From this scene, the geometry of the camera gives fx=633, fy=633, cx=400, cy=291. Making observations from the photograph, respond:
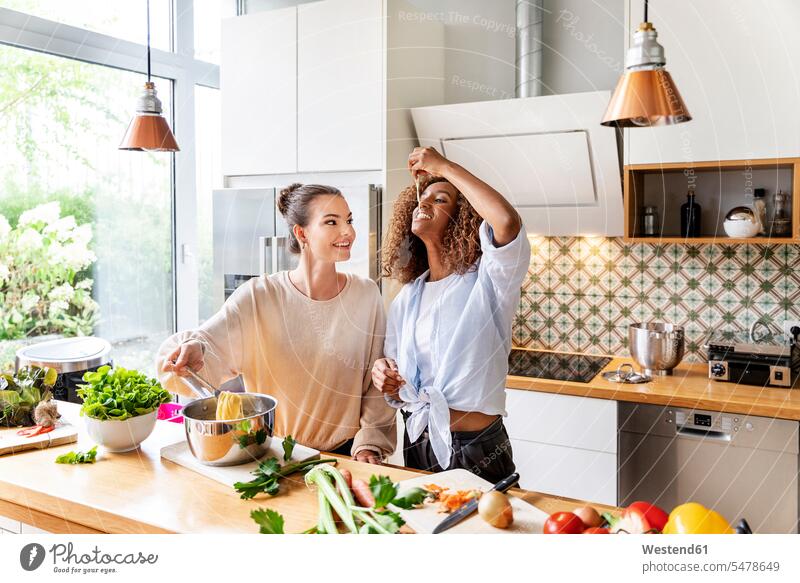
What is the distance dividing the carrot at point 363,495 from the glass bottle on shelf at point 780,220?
1365 millimetres

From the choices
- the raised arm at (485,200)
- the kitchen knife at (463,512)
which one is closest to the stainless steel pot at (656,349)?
the raised arm at (485,200)

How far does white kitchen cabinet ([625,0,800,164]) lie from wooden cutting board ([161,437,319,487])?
1.20 meters

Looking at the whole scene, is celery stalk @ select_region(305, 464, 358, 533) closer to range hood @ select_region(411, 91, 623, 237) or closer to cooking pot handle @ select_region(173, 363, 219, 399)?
cooking pot handle @ select_region(173, 363, 219, 399)

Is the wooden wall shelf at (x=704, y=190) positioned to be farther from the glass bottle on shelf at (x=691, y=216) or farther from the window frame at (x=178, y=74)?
the window frame at (x=178, y=74)

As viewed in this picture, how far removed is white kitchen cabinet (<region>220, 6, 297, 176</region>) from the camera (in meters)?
1.74

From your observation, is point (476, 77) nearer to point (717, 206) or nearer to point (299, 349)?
point (717, 206)

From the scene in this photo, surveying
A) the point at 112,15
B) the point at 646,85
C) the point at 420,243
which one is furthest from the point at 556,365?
the point at 112,15

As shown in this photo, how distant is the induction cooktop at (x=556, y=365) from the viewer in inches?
67.0

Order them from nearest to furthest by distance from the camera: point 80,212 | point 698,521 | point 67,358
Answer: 1. point 698,521
2. point 67,358
3. point 80,212

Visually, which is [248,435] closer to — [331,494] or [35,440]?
[331,494]

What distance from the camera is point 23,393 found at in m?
1.09

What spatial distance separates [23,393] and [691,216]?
5.30 ft

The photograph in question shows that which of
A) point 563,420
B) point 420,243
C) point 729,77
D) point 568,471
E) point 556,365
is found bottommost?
point 568,471

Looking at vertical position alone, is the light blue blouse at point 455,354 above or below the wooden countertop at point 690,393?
above
